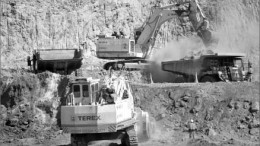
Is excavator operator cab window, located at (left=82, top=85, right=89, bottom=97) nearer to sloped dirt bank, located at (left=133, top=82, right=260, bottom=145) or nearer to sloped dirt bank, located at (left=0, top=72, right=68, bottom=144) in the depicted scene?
sloped dirt bank, located at (left=133, top=82, right=260, bottom=145)

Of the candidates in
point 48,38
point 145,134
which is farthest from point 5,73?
point 145,134

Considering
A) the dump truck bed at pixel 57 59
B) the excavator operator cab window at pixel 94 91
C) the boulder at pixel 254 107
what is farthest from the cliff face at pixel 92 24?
the excavator operator cab window at pixel 94 91

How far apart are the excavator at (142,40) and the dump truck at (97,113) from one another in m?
8.08

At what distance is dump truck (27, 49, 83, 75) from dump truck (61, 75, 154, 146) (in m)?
10.9

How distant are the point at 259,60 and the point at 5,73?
687 inches

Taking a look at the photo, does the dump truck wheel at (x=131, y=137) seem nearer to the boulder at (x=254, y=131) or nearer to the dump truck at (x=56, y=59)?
the boulder at (x=254, y=131)

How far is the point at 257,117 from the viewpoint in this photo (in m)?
19.4

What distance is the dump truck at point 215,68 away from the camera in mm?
24481

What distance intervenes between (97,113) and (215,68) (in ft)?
40.3

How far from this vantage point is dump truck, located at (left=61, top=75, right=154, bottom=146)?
1366cm

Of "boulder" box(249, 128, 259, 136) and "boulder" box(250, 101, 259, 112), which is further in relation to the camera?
"boulder" box(250, 101, 259, 112)

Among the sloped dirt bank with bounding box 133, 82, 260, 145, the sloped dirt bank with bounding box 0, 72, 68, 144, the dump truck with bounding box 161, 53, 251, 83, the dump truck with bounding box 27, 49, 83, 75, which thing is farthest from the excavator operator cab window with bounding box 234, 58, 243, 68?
the sloped dirt bank with bounding box 0, 72, 68, 144

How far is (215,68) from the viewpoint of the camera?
24.7 metres

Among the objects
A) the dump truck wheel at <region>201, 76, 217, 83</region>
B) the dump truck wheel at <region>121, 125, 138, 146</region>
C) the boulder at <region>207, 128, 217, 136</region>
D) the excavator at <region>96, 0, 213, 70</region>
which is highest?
the excavator at <region>96, 0, 213, 70</region>
